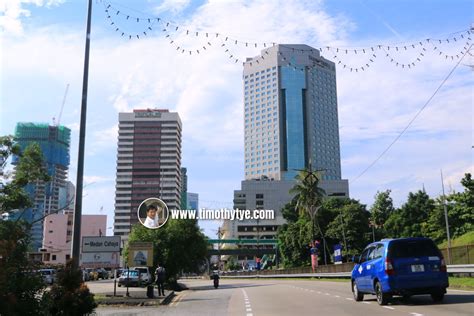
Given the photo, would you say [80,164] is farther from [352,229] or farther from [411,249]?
[352,229]

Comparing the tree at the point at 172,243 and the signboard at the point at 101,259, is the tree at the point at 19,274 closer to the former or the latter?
the signboard at the point at 101,259

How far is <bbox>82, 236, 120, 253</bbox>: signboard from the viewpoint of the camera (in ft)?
75.0

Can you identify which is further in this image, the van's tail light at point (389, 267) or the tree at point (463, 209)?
the tree at point (463, 209)

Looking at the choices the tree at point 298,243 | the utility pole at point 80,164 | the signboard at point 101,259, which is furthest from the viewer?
the tree at point 298,243

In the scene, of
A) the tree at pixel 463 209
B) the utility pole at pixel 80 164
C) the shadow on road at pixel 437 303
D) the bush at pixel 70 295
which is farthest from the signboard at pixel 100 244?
the tree at pixel 463 209

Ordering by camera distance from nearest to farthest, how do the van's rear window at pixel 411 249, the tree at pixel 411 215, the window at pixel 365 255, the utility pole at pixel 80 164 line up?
the utility pole at pixel 80 164 → the van's rear window at pixel 411 249 → the window at pixel 365 255 → the tree at pixel 411 215

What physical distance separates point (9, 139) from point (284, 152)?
181 metres

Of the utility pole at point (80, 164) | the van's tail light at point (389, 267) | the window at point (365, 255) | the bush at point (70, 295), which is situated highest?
the utility pole at point (80, 164)

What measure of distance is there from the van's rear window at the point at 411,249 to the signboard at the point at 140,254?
17.6 meters

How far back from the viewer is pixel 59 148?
8394cm

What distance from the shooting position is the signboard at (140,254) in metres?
29.0

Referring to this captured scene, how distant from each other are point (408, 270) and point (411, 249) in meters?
0.68

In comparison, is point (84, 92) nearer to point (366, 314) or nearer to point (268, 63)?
point (366, 314)

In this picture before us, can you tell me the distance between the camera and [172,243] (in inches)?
1709
